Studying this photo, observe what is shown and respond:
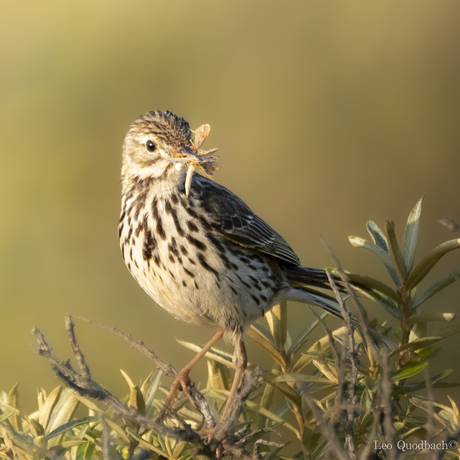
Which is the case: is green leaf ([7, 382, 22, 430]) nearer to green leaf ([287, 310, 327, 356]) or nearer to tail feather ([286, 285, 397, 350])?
green leaf ([287, 310, 327, 356])

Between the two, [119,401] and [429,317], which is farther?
[429,317]

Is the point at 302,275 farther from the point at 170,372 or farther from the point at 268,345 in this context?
the point at 170,372

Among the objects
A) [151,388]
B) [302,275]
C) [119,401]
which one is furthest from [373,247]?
[302,275]

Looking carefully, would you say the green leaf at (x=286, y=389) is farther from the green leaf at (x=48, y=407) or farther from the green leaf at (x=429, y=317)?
the green leaf at (x=48, y=407)

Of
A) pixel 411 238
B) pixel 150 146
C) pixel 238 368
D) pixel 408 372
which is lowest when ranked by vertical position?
pixel 238 368

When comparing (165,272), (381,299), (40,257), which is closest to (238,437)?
(381,299)

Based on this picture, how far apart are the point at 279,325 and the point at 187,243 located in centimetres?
81

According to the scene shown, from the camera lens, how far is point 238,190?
6.30 meters

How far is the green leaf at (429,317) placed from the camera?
2442 millimetres

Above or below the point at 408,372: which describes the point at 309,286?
below

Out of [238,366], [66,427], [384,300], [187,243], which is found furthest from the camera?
[187,243]

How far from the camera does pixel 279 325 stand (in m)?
2.93

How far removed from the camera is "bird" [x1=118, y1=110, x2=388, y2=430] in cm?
348

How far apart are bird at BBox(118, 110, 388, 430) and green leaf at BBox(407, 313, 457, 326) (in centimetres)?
98
